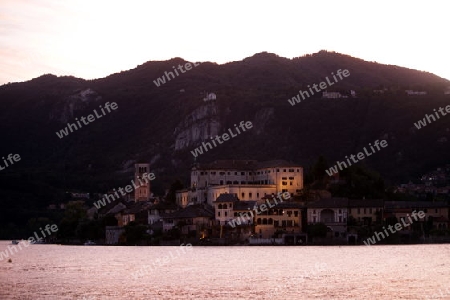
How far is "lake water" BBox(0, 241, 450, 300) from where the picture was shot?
5900 centimetres

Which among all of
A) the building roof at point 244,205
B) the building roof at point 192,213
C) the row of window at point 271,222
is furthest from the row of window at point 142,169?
the row of window at point 271,222

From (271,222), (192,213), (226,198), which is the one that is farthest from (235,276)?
(192,213)

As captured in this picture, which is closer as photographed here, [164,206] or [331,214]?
[331,214]

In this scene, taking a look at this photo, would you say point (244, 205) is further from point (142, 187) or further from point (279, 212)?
point (142, 187)

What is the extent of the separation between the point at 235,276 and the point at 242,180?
7871cm

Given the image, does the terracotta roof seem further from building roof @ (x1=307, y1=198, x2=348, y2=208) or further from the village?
building roof @ (x1=307, y1=198, x2=348, y2=208)

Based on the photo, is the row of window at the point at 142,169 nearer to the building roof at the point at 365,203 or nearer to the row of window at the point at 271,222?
the row of window at the point at 271,222

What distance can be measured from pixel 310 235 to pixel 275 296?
72554 millimetres

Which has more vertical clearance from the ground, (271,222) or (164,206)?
(164,206)

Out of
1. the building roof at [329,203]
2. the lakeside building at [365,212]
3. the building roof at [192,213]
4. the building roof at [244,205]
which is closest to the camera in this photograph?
the building roof at [329,203]

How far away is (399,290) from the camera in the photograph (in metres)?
59.8

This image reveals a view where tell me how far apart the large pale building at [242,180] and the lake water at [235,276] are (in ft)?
124

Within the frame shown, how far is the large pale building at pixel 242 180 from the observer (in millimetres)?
141125

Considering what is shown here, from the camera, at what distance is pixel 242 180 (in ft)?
493
